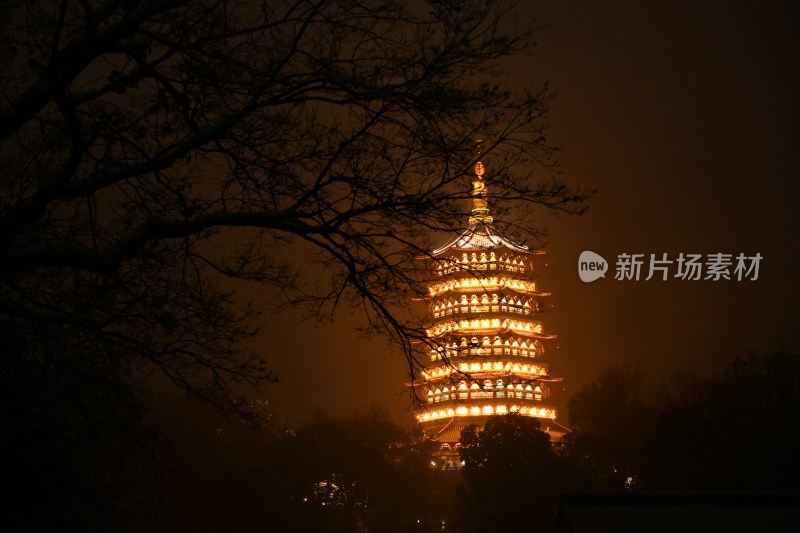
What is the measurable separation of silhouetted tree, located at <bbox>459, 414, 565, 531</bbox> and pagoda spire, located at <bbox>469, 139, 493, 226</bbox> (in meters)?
37.5

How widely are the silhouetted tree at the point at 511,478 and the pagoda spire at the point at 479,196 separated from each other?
3750 cm

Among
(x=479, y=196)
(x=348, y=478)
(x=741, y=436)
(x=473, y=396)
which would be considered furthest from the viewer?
(x=473, y=396)

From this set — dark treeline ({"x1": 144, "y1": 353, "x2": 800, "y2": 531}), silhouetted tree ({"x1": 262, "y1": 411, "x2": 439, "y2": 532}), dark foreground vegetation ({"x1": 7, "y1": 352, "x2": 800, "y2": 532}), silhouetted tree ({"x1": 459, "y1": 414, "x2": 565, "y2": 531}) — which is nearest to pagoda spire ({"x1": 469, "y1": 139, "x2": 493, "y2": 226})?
dark foreground vegetation ({"x1": 7, "y1": 352, "x2": 800, "y2": 532})

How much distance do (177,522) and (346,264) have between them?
40049mm

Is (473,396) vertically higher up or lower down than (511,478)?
higher up

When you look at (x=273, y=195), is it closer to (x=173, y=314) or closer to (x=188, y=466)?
(x=173, y=314)

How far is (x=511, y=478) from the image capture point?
4728cm

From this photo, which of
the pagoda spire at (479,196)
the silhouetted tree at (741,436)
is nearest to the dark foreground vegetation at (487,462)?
the silhouetted tree at (741,436)

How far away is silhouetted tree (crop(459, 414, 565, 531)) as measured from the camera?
4609 centimetres

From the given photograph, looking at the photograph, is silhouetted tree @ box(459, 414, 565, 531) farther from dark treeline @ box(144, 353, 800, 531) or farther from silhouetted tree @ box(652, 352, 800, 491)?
silhouetted tree @ box(652, 352, 800, 491)

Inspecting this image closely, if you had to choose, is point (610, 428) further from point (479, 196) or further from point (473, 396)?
point (479, 196)

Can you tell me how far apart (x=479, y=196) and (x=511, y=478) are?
39.8 metres

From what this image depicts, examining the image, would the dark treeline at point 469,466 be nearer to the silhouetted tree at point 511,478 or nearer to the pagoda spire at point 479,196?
the silhouetted tree at point 511,478

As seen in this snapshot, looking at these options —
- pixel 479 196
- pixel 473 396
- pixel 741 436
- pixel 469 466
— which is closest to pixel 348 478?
pixel 469 466
